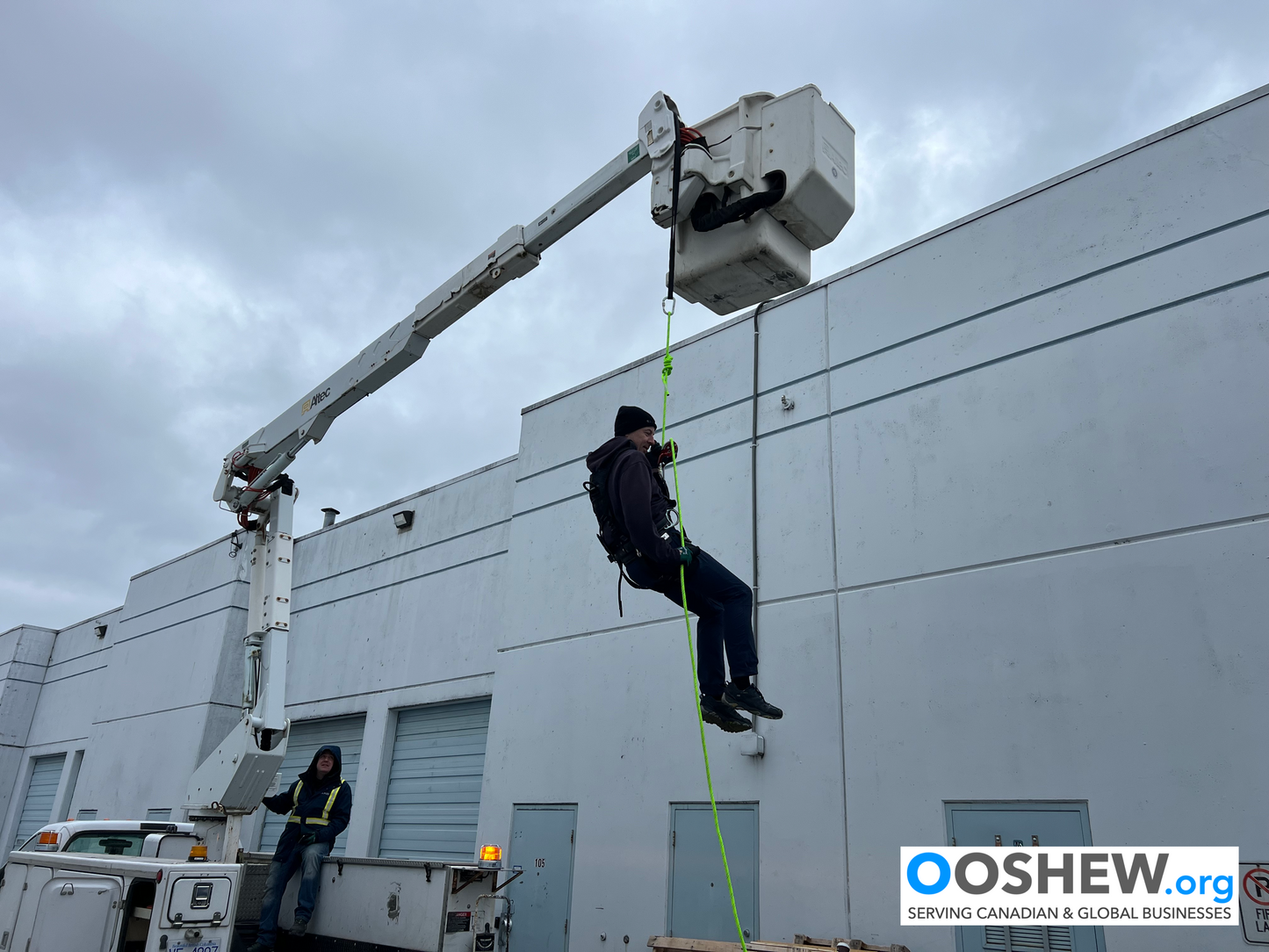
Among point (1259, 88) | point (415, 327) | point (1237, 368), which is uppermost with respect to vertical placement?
point (1259, 88)

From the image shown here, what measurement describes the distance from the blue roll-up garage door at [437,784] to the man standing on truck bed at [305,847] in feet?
12.6

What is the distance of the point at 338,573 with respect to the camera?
1667 cm

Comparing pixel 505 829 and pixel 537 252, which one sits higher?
pixel 537 252

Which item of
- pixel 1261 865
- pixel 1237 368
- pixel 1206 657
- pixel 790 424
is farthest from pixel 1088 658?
pixel 790 424

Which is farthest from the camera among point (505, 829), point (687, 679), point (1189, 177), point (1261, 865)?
point (505, 829)

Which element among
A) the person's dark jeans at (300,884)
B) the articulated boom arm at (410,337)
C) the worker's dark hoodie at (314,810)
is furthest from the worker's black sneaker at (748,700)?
the person's dark jeans at (300,884)

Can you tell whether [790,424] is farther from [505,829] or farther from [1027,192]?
[505,829]

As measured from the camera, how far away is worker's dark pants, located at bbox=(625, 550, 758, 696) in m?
5.42

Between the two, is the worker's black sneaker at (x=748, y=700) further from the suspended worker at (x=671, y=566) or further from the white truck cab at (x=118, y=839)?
the white truck cab at (x=118, y=839)

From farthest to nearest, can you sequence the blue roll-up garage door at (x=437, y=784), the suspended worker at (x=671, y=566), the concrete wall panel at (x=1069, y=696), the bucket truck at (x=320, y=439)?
the blue roll-up garage door at (x=437, y=784)
the concrete wall panel at (x=1069, y=696)
the bucket truck at (x=320, y=439)
the suspended worker at (x=671, y=566)

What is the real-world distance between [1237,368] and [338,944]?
921 cm

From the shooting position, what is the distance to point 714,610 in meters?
5.56

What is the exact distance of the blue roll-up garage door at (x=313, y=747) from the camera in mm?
14867

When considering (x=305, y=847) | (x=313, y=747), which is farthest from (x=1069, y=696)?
(x=313, y=747)
